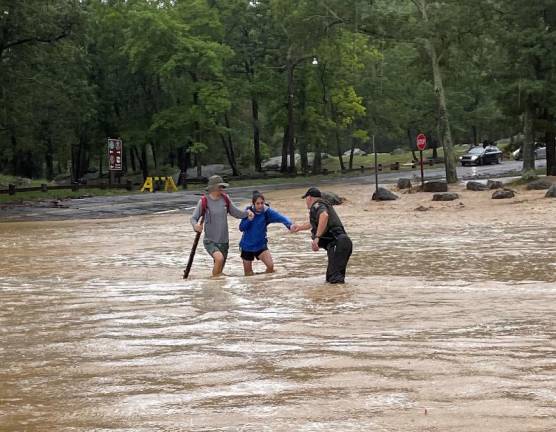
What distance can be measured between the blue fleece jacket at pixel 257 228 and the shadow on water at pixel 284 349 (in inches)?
23.2

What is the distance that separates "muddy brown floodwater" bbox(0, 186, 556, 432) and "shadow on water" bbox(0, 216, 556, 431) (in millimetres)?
20

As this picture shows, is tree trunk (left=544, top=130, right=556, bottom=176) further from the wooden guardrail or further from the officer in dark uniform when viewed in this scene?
the officer in dark uniform

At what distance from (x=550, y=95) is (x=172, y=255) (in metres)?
24.7

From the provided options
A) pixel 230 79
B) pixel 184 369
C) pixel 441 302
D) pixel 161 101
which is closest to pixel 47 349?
pixel 184 369

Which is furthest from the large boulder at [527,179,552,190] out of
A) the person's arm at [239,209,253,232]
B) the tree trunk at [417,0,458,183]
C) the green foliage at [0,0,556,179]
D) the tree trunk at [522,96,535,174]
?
the person's arm at [239,209,253,232]

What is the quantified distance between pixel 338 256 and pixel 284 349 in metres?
4.11

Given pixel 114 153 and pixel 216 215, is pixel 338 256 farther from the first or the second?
pixel 114 153

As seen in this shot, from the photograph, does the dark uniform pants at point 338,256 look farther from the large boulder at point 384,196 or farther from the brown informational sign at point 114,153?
the brown informational sign at point 114,153

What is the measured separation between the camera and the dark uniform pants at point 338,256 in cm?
1060

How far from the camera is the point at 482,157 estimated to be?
63531 mm

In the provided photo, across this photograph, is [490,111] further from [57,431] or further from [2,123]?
[57,431]

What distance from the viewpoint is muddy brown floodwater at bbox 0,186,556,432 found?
15.7 ft

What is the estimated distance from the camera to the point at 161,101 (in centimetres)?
5975

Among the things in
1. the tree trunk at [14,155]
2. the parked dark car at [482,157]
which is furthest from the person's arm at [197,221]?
the parked dark car at [482,157]
